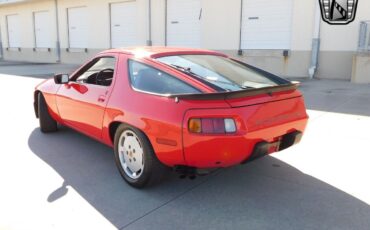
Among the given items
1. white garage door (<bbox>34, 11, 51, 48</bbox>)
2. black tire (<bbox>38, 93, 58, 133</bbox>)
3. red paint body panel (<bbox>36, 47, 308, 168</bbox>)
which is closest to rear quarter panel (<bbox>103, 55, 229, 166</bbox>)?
red paint body panel (<bbox>36, 47, 308, 168</bbox>)

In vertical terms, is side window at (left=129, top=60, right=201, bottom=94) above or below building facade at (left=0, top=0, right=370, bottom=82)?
below

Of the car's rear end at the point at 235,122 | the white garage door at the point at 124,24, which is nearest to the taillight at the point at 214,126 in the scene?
the car's rear end at the point at 235,122

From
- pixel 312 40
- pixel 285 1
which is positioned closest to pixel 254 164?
pixel 312 40

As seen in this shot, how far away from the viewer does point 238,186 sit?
3725 millimetres

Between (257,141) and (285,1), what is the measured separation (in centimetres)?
1039

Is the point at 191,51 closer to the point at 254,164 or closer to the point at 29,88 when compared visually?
the point at 254,164

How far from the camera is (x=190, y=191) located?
3.63 metres

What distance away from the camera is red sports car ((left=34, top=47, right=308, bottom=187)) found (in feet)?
10.2

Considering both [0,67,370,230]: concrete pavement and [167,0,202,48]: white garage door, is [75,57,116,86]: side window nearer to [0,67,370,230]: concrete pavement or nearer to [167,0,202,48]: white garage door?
[0,67,370,230]: concrete pavement

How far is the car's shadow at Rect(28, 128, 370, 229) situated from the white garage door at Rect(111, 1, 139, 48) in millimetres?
14107

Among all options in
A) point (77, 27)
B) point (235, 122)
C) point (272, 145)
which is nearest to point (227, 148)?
point (235, 122)

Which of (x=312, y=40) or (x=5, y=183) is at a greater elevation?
(x=312, y=40)

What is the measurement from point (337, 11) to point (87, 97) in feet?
31.9

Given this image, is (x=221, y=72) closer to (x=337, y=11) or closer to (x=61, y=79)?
(x=61, y=79)
